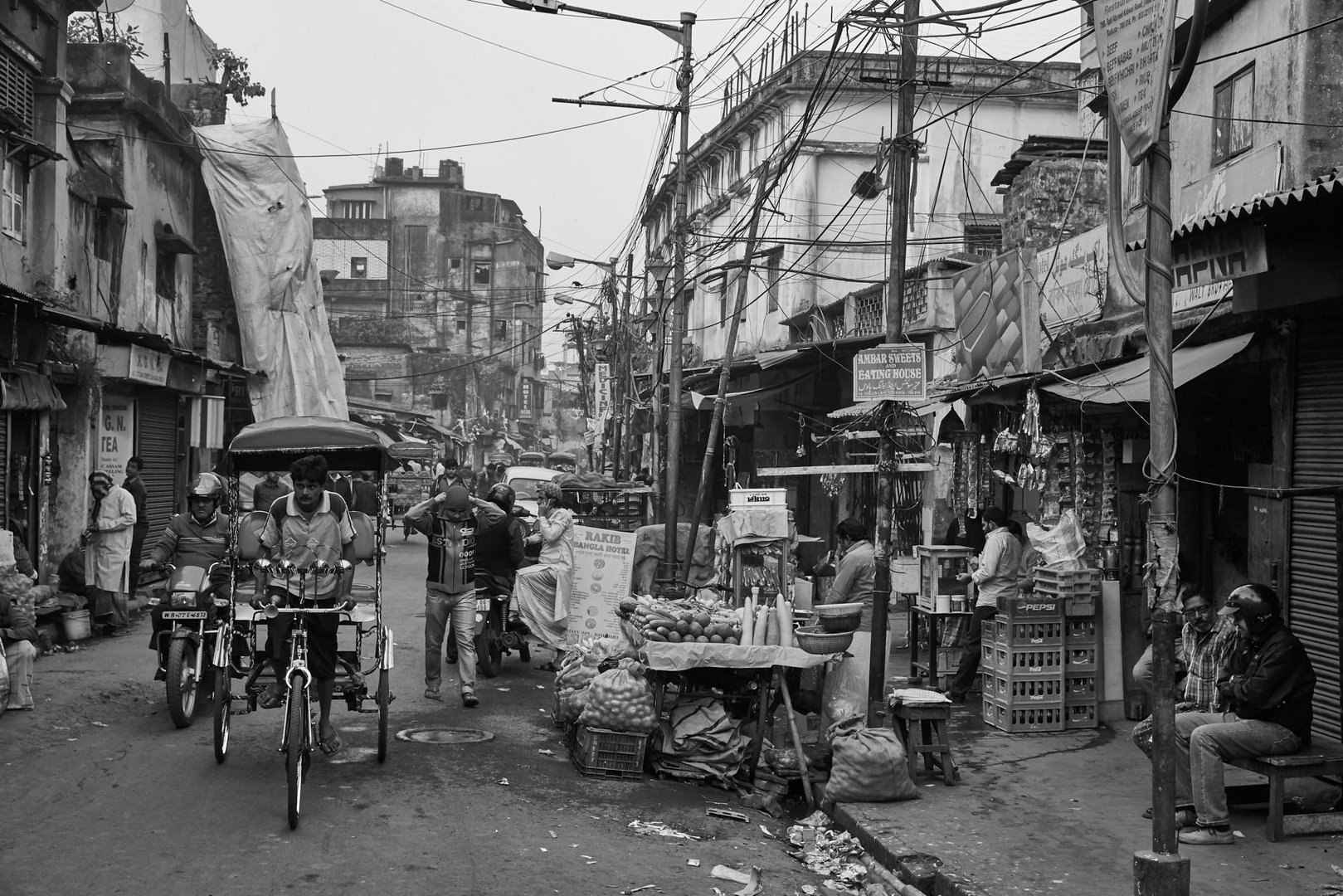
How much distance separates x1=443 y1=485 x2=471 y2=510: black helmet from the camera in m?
10.7

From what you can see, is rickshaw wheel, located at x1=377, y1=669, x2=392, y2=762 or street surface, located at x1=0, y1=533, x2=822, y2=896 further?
rickshaw wheel, located at x1=377, y1=669, x2=392, y2=762

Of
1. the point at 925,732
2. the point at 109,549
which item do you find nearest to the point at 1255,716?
the point at 925,732

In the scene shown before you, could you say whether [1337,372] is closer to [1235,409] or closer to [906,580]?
[1235,409]

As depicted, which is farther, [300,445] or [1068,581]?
[1068,581]

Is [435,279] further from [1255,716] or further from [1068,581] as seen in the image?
[1255,716]

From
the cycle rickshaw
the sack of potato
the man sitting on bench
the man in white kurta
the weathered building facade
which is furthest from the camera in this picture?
the weathered building facade

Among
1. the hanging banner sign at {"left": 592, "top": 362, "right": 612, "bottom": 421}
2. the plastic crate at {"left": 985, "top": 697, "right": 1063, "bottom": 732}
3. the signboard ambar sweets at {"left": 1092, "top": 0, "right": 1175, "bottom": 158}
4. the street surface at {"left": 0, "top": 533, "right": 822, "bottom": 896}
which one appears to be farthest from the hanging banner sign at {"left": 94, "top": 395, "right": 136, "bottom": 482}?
the hanging banner sign at {"left": 592, "top": 362, "right": 612, "bottom": 421}

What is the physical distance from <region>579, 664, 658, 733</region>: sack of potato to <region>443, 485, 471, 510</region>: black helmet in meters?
2.80

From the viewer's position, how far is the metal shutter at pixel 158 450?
20.4m

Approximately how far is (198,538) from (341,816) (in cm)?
383

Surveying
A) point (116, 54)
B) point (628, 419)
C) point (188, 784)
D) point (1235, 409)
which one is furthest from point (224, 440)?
point (1235, 409)

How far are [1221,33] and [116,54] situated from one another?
55.4ft

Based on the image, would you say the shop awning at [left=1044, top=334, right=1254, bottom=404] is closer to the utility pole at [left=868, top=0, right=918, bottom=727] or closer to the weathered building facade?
the utility pole at [left=868, top=0, right=918, bottom=727]

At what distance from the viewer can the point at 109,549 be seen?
1423 centimetres
